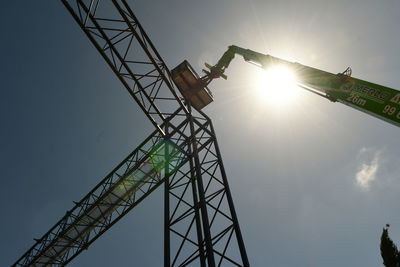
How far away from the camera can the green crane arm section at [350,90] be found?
23.1 feet

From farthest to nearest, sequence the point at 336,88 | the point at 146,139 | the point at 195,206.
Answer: the point at 146,139 < the point at 195,206 < the point at 336,88

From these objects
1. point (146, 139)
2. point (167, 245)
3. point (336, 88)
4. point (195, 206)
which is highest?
point (146, 139)

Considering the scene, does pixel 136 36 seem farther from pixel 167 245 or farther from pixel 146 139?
pixel 167 245

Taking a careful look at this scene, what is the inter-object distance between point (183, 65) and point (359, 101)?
7.80m

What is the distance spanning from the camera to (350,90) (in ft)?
26.7

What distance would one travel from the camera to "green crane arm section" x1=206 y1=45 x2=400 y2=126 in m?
7.05

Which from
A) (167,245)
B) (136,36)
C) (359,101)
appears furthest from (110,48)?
(359,101)

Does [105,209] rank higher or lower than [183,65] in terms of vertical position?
lower

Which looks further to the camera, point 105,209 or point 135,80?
point 105,209

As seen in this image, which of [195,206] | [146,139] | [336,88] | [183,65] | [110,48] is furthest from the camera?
[146,139]

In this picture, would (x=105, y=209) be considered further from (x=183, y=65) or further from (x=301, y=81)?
(x=301, y=81)

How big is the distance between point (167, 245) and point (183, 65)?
25.7ft

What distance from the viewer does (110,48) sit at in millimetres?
11898

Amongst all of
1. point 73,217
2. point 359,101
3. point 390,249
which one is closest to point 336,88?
point 359,101
